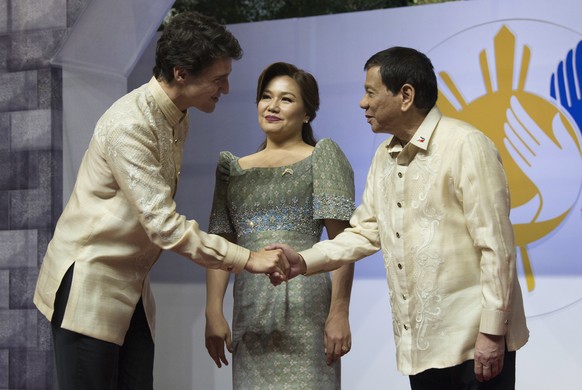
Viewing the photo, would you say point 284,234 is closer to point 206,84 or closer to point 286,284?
point 286,284

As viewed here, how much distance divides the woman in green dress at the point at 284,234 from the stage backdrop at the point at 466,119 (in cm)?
116

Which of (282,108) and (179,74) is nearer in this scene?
(179,74)

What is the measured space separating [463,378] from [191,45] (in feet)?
3.93

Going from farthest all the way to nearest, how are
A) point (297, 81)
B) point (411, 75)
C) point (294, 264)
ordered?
point (297, 81)
point (294, 264)
point (411, 75)

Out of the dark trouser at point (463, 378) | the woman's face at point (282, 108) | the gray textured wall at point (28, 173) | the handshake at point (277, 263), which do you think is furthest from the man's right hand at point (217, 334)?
the gray textured wall at point (28, 173)

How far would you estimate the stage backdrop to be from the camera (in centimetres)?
452

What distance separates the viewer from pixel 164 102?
2.91 metres

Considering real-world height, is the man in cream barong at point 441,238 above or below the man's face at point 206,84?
below

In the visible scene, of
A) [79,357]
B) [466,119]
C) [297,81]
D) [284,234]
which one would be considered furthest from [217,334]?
[466,119]

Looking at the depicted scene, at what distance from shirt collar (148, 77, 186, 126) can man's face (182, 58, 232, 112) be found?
5 cm

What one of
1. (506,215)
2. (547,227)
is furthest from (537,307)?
(506,215)

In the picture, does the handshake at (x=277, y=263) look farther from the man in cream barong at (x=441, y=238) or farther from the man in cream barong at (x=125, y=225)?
the man in cream barong at (x=441, y=238)

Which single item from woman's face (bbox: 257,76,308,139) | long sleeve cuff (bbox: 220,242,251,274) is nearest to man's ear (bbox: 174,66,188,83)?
woman's face (bbox: 257,76,308,139)

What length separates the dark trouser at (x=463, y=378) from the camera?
2576 millimetres
